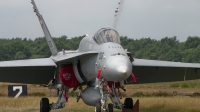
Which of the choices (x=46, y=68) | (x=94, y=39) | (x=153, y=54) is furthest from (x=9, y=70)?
(x=153, y=54)

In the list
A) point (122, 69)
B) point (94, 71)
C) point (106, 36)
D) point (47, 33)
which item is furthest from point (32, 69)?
point (122, 69)

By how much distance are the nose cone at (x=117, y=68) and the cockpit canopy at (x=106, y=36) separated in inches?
41.4

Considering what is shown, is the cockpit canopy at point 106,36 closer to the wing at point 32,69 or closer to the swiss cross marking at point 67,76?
the wing at point 32,69

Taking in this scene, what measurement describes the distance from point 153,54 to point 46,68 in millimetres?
62371

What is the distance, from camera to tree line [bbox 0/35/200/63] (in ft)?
254

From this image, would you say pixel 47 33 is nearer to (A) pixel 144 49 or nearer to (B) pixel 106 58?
(B) pixel 106 58

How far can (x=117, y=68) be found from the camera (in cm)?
1145

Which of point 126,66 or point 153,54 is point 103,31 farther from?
point 153,54

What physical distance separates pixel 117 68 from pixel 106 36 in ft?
5.93

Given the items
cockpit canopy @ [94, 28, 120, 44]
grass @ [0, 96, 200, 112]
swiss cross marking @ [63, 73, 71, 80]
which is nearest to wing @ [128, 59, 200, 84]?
grass @ [0, 96, 200, 112]

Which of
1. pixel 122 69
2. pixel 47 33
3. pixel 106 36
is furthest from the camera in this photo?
pixel 47 33

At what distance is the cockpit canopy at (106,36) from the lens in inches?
511

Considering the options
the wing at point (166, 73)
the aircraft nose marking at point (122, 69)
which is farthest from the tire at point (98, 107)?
the wing at point (166, 73)

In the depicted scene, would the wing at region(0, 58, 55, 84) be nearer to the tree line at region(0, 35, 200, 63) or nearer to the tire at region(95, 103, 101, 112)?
the tire at region(95, 103, 101, 112)
